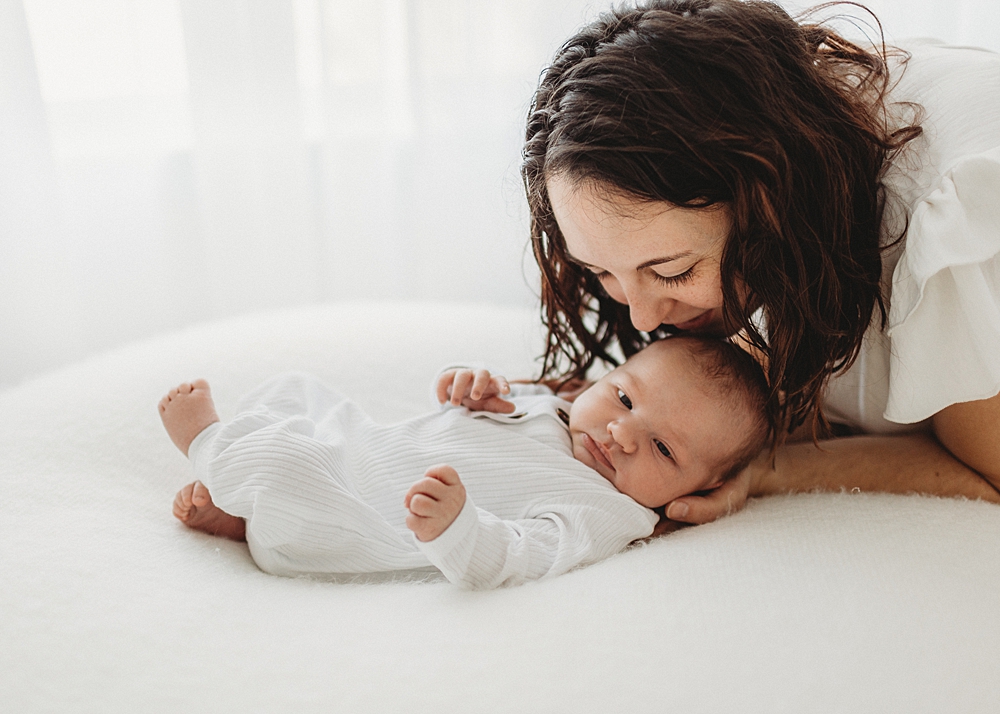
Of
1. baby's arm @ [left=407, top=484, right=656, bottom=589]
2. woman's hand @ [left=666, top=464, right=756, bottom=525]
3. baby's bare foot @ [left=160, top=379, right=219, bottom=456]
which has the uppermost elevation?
baby's bare foot @ [left=160, top=379, right=219, bottom=456]

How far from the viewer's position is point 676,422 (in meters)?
1.16

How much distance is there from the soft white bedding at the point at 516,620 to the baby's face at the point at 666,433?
10 cm

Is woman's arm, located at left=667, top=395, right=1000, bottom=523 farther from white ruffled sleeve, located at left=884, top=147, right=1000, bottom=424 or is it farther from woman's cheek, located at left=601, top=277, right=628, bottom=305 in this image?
woman's cheek, located at left=601, top=277, right=628, bottom=305

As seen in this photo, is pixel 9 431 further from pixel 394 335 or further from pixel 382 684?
pixel 382 684

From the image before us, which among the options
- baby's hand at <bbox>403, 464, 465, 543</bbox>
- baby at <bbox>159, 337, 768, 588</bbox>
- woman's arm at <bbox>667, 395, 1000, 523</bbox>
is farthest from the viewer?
woman's arm at <bbox>667, 395, 1000, 523</bbox>

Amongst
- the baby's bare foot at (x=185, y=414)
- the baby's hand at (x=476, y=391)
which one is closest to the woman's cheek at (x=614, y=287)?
the baby's hand at (x=476, y=391)

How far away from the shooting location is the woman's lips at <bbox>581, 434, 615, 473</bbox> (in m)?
1.19

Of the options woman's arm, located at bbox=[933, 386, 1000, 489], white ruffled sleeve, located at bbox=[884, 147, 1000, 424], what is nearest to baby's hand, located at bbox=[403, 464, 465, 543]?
white ruffled sleeve, located at bbox=[884, 147, 1000, 424]

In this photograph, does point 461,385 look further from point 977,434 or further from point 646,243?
point 977,434

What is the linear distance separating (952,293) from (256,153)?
5.24 ft

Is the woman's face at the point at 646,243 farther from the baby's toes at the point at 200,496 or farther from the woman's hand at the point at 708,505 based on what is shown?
the baby's toes at the point at 200,496

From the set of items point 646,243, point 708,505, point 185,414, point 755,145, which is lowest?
point 708,505

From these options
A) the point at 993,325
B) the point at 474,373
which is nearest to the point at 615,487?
the point at 474,373

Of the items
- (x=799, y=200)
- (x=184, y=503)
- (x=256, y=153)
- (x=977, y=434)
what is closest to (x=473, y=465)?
(x=184, y=503)
